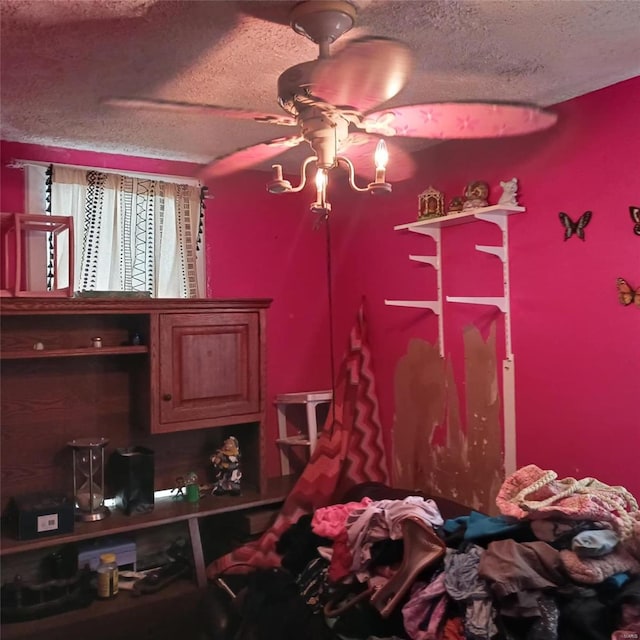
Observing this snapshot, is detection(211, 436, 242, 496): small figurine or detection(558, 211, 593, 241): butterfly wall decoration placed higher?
detection(558, 211, 593, 241): butterfly wall decoration

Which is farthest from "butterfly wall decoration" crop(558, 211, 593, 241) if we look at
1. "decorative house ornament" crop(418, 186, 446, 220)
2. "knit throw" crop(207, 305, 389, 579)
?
"knit throw" crop(207, 305, 389, 579)

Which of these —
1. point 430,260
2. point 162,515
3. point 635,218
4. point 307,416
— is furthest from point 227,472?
point 635,218

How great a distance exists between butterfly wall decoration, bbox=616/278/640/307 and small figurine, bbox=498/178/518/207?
1.41ft

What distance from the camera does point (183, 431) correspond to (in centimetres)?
Answer: 228

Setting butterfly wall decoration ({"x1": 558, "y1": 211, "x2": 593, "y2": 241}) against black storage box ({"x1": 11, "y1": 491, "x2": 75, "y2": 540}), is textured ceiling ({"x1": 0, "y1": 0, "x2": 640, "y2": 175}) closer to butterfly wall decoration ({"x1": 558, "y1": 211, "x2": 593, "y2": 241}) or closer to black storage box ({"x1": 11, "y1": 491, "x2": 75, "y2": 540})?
butterfly wall decoration ({"x1": 558, "y1": 211, "x2": 593, "y2": 241})

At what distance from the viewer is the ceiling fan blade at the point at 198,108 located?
1.25m

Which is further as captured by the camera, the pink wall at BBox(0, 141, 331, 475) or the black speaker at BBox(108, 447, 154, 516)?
the pink wall at BBox(0, 141, 331, 475)

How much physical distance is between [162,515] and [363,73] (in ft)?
5.34

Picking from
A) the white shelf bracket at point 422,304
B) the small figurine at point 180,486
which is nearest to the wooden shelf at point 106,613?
the small figurine at point 180,486

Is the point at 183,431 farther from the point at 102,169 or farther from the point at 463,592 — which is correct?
the point at 463,592

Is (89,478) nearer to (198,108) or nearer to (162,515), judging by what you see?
(162,515)

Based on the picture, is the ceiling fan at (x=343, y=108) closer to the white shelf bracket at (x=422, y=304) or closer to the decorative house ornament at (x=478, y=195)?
the decorative house ornament at (x=478, y=195)

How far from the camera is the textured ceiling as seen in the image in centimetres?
124

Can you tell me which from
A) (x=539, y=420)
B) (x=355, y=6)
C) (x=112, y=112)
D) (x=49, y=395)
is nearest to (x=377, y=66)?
(x=355, y=6)
